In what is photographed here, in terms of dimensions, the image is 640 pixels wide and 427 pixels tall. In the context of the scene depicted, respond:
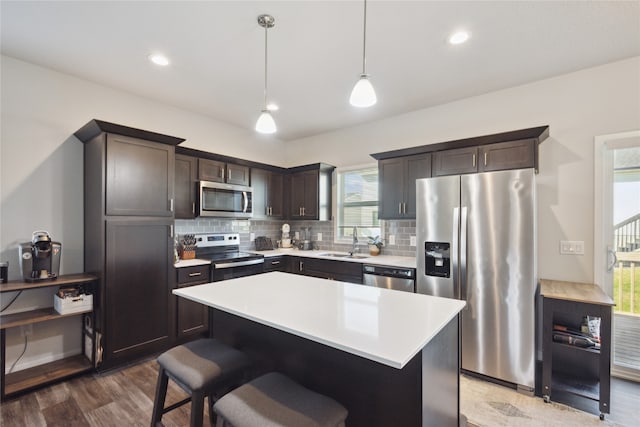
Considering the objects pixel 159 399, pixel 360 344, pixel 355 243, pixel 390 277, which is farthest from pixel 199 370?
pixel 355 243

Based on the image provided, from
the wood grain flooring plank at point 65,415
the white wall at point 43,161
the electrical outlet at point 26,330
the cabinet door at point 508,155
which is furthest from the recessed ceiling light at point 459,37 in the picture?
the electrical outlet at point 26,330

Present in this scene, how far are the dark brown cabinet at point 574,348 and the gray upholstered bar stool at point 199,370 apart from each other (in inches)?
90.7

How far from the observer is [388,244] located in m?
3.99

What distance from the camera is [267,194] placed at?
15.1ft

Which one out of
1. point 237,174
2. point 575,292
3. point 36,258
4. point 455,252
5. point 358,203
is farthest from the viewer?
point 358,203

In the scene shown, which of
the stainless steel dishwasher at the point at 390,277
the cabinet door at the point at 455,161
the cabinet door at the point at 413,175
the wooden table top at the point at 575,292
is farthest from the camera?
the cabinet door at the point at 413,175

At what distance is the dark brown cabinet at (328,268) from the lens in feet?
11.7

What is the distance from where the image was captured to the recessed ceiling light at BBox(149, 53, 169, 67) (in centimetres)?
254

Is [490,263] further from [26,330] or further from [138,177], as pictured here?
[26,330]

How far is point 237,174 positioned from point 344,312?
314 cm

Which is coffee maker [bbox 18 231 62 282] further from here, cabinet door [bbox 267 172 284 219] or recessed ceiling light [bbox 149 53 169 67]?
cabinet door [bbox 267 172 284 219]

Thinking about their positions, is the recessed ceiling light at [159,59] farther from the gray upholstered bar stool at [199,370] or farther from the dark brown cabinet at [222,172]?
the gray upholstered bar stool at [199,370]

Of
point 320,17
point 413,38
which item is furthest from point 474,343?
point 320,17

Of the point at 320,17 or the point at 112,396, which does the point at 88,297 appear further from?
the point at 320,17
